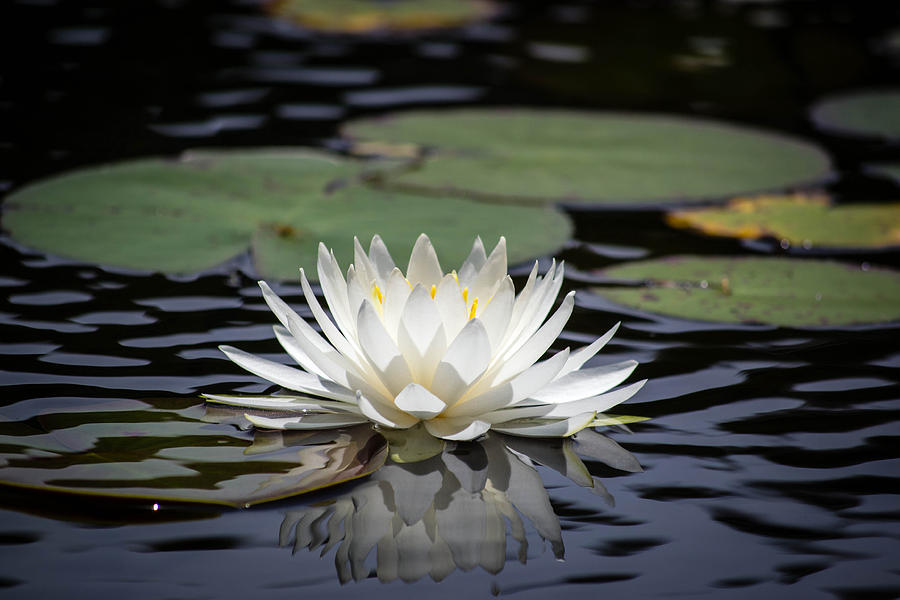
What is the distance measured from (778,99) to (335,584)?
181 inches

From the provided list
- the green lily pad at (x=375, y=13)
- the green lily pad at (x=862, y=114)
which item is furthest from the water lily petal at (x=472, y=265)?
the green lily pad at (x=375, y=13)

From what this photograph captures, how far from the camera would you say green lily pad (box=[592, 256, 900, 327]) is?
2.99 metres

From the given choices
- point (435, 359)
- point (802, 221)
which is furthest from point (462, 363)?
point (802, 221)

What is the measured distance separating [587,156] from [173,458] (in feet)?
9.21

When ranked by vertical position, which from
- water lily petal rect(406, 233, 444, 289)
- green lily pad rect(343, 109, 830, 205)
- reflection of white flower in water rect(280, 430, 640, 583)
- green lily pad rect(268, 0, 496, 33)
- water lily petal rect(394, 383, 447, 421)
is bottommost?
reflection of white flower in water rect(280, 430, 640, 583)

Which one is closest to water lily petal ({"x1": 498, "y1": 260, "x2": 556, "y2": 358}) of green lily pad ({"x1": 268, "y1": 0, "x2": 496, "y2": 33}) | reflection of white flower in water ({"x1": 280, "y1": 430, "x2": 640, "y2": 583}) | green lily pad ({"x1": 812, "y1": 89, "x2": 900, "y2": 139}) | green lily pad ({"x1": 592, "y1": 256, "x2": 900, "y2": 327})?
reflection of white flower in water ({"x1": 280, "y1": 430, "x2": 640, "y2": 583})

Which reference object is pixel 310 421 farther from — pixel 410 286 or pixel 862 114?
pixel 862 114

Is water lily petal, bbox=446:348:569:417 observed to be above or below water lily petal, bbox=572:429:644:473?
above

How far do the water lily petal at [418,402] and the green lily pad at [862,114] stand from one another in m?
3.66

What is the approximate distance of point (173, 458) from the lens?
2.03m

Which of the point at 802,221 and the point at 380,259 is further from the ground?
the point at 802,221

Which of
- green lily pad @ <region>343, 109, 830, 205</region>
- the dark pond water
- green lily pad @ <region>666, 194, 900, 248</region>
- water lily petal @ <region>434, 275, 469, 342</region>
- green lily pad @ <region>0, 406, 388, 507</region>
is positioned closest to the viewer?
the dark pond water

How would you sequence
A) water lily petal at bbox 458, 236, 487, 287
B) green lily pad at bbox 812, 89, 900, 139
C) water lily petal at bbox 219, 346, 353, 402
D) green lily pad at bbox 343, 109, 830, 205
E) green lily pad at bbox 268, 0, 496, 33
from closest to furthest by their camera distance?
water lily petal at bbox 219, 346, 353, 402 < water lily petal at bbox 458, 236, 487, 287 < green lily pad at bbox 343, 109, 830, 205 < green lily pad at bbox 812, 89, 900, 139 < green lily pad at bbox 268, 0, 496, 33

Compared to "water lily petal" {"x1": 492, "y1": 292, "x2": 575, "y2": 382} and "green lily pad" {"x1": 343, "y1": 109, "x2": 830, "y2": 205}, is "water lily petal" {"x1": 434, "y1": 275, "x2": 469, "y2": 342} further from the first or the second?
"green lily pad" {"x1": 343, "y1": 109, "x2": 830, "y2": 205}
